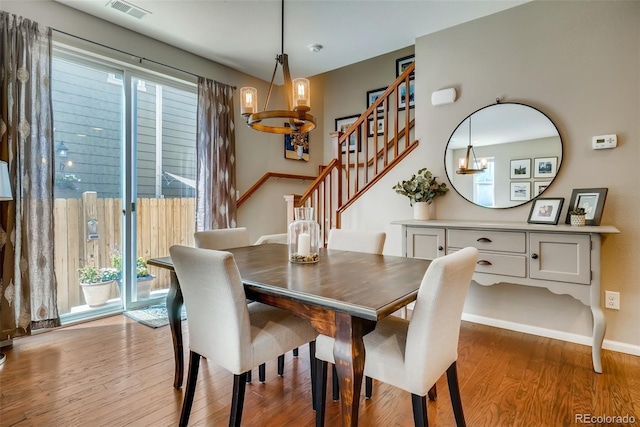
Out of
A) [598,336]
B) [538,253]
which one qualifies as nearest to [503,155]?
[538,253]

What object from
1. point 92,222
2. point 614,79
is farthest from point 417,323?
point 92,222

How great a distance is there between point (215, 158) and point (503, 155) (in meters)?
2.86

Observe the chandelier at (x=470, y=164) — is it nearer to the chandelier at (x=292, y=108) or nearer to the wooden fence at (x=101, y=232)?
the chandelier at (x=292, y=108)

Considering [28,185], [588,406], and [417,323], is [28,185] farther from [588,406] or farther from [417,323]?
[588,406]

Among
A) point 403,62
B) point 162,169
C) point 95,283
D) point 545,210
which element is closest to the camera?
point 545,210

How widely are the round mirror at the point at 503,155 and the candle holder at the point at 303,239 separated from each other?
1685 millimetres

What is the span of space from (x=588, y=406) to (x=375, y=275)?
135 centimetres

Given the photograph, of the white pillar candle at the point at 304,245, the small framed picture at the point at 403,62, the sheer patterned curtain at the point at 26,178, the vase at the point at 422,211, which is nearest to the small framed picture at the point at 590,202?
the vase at the point at 422,211

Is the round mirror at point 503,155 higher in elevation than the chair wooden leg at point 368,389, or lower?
higher

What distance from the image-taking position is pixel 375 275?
159 centimetres

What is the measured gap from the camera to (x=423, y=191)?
10.0ft

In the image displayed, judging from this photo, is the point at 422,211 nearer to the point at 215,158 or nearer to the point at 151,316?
the point at 215,158

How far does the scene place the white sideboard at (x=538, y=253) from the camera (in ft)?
6.96

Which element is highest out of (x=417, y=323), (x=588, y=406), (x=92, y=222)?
(x=92, y=222)
